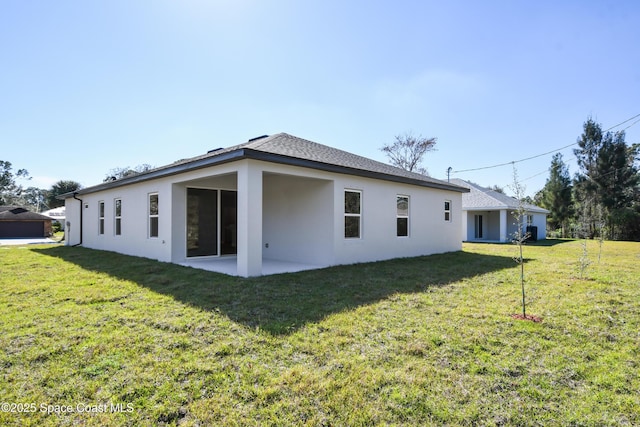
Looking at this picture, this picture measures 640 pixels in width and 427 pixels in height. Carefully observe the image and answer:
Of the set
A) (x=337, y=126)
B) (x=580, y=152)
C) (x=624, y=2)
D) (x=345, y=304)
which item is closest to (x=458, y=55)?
(x=624, y=2)

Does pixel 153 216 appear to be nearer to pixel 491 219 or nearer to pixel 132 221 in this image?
pixel 132 221

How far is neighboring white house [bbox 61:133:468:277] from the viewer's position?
24.4ft

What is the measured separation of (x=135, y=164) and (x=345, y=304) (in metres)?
51.6

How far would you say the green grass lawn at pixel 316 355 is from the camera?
2.38 metres

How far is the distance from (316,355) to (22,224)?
32.8m

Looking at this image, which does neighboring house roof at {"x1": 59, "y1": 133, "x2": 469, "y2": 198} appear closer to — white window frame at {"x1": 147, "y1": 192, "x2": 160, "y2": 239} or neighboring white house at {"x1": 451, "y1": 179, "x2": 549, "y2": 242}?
white window frame at {"x1": 147, "y1": 192, "x2": 160, "y2": 239}

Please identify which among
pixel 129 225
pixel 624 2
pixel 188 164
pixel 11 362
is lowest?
pixel 11 362

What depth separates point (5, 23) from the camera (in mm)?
8062

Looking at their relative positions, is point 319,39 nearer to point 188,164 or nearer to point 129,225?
point 188,164

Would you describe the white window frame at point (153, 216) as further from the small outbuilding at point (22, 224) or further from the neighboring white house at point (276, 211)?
the small outbuilding at point (22, 224)

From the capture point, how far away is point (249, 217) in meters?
6.86

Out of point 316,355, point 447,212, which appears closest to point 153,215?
point 316,355

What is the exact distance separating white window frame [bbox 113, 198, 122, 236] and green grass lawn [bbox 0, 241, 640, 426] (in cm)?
628

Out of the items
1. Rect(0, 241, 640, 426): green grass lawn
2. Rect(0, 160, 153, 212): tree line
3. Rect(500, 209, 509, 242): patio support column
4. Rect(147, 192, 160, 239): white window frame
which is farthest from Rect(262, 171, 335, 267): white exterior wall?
Rect(0, 160, 153, 212): tree line
